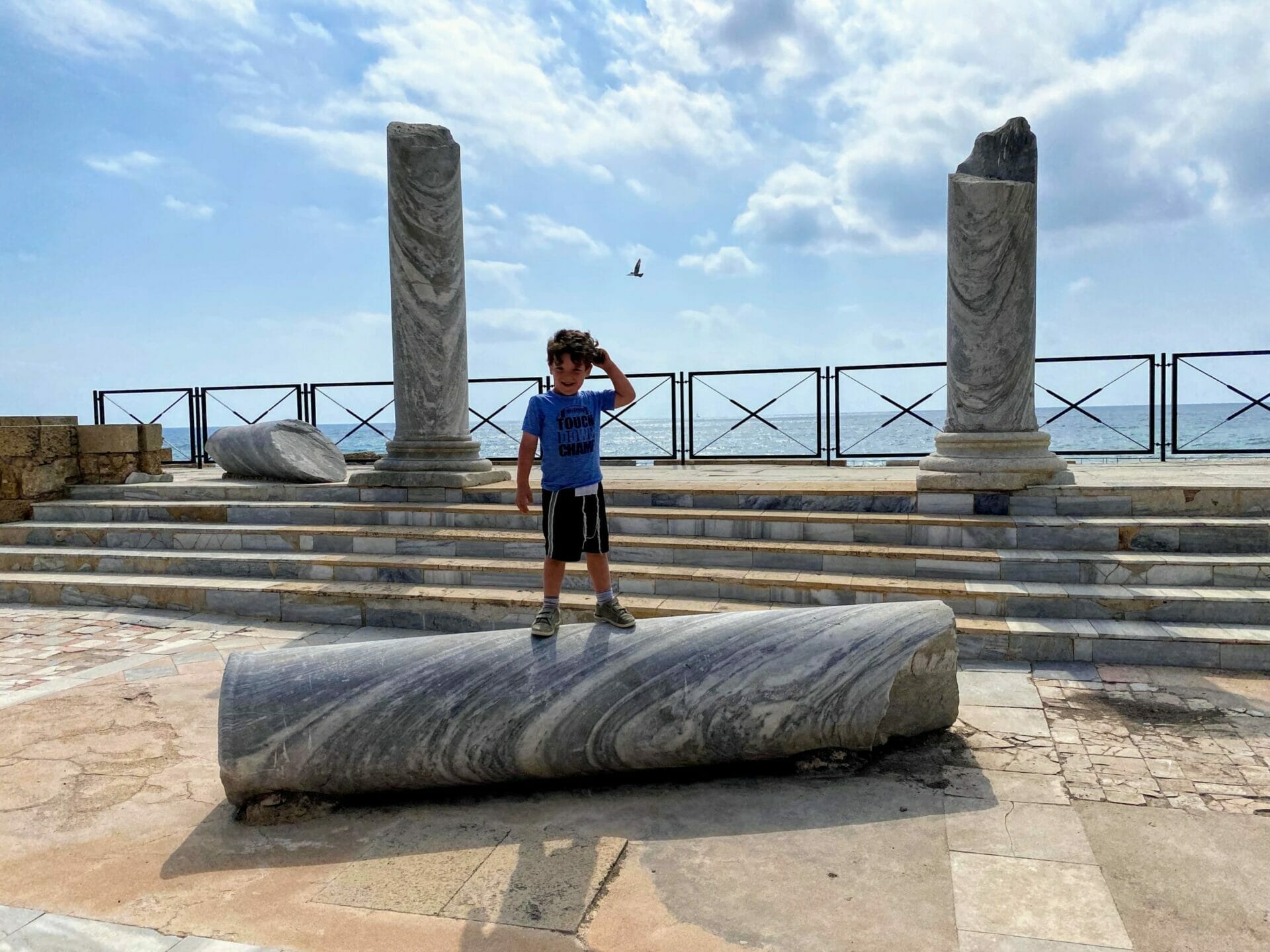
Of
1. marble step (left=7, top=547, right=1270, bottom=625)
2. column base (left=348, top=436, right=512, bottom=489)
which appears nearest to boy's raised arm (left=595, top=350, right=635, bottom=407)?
marble step (left=7, top=547, right=1270, bottom=625)

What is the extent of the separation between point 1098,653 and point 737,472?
547 cm

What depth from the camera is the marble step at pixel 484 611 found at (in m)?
5.07

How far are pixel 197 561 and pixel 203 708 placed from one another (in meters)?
3.48

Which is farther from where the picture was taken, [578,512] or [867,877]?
[578,512]

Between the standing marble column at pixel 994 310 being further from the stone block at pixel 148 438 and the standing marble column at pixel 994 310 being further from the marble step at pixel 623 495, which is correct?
the stone block at pixel 148 438

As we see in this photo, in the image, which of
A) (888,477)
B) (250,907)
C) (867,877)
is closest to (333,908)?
(250,907)

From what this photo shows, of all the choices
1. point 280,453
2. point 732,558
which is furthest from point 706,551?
point 280,453

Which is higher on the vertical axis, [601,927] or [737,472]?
[737,472]

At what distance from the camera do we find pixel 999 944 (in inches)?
95.6

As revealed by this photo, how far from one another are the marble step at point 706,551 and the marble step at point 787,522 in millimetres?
82

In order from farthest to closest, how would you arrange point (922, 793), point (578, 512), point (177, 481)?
point (177, 481) < point (578, 512) < point (922, 793)

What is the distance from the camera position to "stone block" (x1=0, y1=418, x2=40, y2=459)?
29.8 ft

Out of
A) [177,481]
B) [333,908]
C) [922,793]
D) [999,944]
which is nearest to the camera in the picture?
[999,944]

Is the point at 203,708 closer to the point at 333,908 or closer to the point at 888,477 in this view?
the point at 333,908
